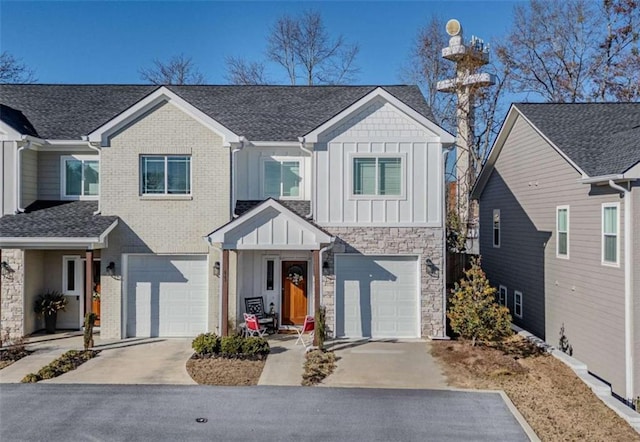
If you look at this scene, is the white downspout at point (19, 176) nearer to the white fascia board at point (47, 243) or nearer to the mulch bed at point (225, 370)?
the white fascia board at point (47, 243)

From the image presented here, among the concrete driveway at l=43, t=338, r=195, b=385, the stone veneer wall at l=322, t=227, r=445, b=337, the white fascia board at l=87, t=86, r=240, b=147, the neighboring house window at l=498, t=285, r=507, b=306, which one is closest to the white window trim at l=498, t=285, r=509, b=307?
the neighboring house window at l=498, t=285, r=507, b=306

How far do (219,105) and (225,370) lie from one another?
30.1ft

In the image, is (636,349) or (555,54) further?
(555,54)

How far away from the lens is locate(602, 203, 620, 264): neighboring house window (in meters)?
11.0

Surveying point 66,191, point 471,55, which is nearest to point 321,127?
point 66,191

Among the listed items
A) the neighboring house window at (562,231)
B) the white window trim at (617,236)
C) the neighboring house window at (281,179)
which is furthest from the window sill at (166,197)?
the white window trim at (617,236)

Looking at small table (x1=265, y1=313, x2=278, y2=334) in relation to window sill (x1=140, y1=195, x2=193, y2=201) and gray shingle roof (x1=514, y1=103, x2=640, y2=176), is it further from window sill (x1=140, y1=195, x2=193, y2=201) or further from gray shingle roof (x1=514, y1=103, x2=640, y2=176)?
gray shingle roof (x1=514, y1=103, x2=640, y2=176)

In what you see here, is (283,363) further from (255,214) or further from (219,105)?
(219,105)

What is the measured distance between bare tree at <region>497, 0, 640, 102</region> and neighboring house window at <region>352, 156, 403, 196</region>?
19601mm

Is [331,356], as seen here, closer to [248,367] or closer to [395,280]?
[248,367]

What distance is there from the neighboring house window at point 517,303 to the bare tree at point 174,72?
95.1 feet

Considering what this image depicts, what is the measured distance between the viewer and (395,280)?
46.0ft

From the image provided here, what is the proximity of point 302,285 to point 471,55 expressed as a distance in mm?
20291

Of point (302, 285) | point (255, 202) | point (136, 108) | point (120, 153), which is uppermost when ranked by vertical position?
point (136, 108)
